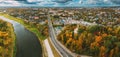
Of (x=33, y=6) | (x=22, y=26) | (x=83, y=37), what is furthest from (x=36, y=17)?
(x=83, y=37)

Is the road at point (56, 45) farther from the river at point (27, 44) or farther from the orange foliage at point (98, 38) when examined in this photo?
the orange foliage at point (98, 38)

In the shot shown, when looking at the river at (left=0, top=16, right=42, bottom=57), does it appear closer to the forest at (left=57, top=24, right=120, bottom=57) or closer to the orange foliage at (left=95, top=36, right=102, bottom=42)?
the forest at (left=57, top=24, right=120, bottom=57)

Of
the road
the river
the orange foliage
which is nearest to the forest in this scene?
the orange foliage

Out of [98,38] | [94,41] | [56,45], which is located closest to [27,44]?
[56,45]

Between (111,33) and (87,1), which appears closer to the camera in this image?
(111,33)

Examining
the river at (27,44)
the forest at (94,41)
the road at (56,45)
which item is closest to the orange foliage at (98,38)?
the forest at (94,41)

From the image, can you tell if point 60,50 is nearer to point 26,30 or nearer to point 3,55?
point 3,55

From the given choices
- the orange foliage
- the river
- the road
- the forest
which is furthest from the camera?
the river

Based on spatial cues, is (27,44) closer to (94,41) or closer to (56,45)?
(56,45)
